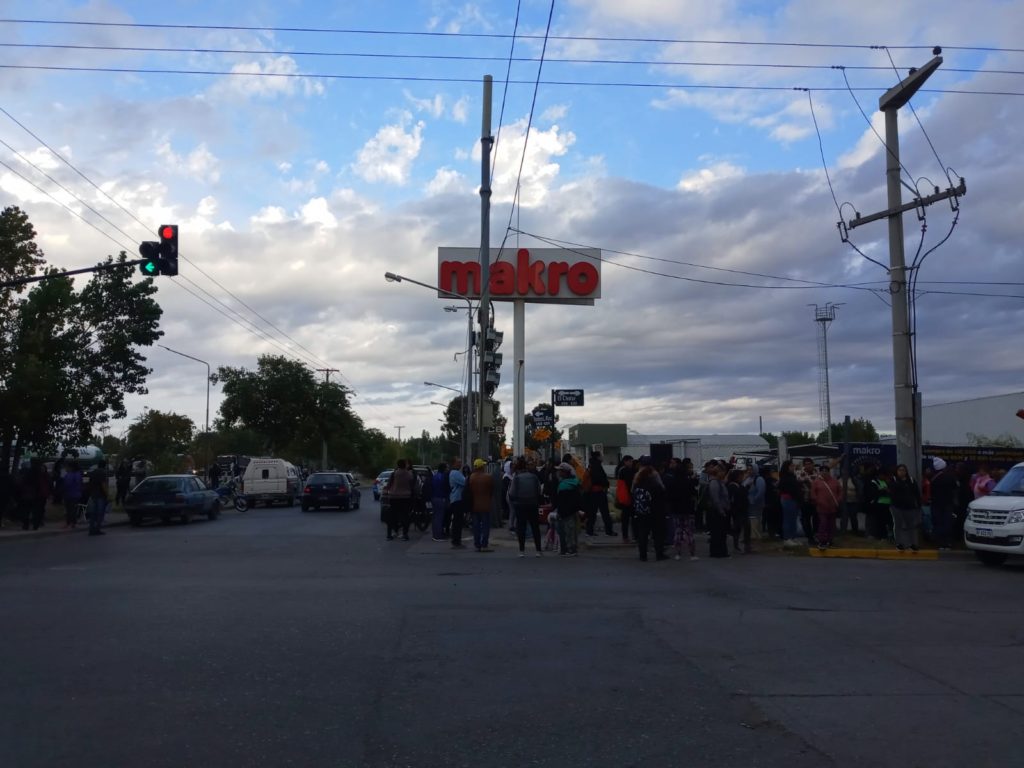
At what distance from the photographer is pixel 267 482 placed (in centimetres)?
3953

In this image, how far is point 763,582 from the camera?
13.7 m

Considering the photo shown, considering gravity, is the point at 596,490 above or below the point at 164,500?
above

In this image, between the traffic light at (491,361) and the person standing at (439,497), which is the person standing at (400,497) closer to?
the person standing at (439,497)

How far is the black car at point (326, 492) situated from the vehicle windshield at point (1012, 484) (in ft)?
77.0

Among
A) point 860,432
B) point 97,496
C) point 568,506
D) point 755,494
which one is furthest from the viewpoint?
point 860,432

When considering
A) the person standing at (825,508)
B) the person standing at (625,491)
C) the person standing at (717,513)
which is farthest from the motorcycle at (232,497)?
the person standing at (825,508)

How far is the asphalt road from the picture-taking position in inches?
233

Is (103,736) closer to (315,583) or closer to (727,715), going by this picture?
(727,715)

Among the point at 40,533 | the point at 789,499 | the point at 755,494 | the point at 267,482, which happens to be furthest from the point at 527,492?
the point at 267,482

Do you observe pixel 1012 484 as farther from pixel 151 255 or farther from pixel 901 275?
pixel 151 255

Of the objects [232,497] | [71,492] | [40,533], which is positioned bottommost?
[40,533]

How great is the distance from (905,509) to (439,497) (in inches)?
351

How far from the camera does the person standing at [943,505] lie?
737 inches

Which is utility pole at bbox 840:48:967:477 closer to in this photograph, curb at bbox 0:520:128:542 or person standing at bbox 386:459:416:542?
person standing at bbox 386:459:416:542
